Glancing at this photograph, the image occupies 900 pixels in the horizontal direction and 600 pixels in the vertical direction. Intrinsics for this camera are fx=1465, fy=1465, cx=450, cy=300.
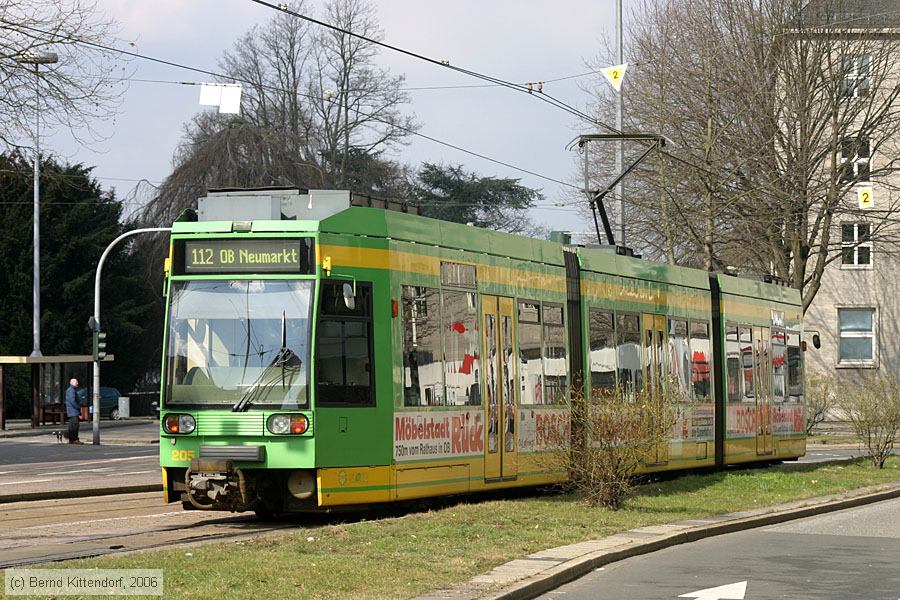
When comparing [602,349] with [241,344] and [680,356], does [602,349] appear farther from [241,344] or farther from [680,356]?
[241,344]

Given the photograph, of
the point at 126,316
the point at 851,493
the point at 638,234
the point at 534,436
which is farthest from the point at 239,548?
the point at 126,316

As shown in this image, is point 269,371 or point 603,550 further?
point 269,371

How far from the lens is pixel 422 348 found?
1647 centimetres

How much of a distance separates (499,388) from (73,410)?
27.6 metres

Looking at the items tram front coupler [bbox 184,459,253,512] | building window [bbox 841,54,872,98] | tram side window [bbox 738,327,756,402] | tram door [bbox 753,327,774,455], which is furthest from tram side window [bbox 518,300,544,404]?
building window [bbox 841,54,872,98]

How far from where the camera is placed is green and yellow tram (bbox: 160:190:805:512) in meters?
14.8

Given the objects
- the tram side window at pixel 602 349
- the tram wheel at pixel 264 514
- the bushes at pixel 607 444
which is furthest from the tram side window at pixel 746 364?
the tram wheel at pixel 264 514

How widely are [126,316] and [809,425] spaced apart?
108 ft

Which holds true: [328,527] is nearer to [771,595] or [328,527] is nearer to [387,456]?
[387,456]

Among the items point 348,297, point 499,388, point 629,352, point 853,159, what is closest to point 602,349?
point 629,352

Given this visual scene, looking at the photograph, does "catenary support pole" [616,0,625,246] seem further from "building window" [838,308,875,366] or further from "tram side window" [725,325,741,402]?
"building window" [838,308,875,366]

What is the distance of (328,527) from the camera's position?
1391 cm

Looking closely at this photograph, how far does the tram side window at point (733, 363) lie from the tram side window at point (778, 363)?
2196mm

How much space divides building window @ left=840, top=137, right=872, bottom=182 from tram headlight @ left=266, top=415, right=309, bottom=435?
1192 inches
